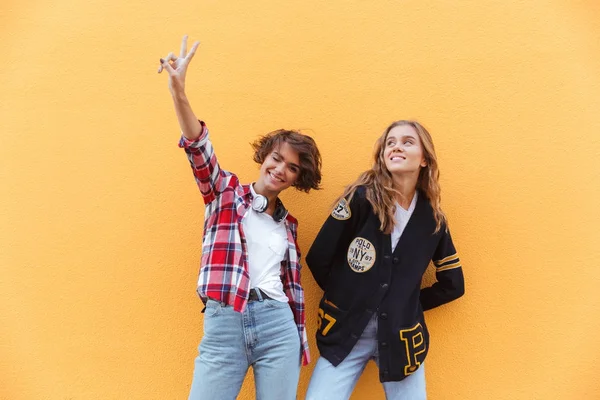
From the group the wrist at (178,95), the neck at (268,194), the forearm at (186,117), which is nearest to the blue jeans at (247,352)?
the neck at (268,194)

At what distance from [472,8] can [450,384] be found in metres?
1.80

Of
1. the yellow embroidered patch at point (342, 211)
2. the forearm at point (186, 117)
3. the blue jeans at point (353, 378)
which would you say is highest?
the forearm at point (186, 117)

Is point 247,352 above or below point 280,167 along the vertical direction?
below

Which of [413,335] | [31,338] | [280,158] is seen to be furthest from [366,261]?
[31,338]

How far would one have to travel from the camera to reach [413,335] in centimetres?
171

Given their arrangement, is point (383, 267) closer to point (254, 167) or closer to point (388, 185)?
point (388, 185)

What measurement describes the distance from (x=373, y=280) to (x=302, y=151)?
22.9 inches

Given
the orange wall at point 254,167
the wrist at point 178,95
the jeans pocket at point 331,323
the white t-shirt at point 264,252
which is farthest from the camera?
the orange wall at point 254,167

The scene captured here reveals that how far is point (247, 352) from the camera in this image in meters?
1.53

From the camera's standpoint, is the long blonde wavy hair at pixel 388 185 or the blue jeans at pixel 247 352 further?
the long blonde wavy hair at pixel 388 185

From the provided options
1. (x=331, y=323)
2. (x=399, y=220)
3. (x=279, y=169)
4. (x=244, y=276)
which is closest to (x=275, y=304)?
(x=244, y=276)

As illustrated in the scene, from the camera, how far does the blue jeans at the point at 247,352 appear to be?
151 centimetres

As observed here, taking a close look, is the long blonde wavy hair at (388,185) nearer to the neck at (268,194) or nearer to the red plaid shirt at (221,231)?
the neck at (268,194)

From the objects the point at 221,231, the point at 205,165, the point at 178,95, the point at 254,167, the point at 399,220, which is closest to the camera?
the point at 178,95
